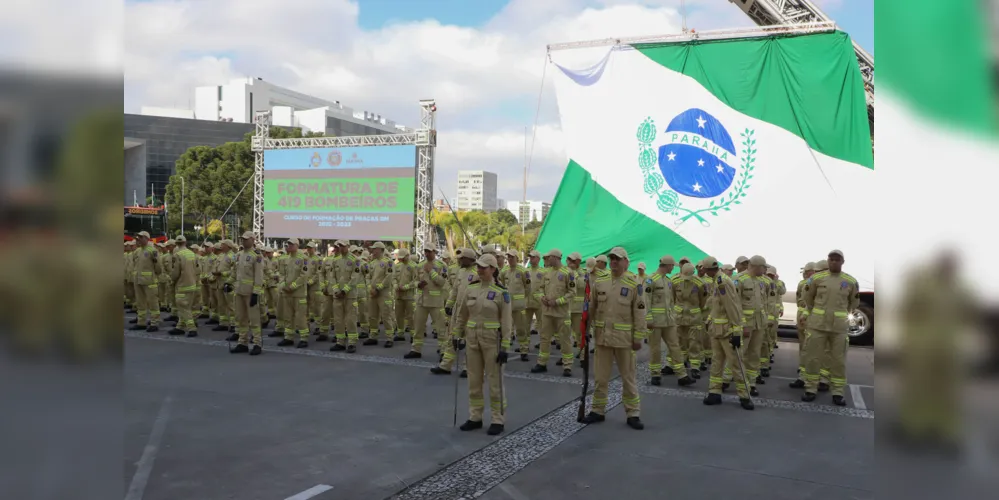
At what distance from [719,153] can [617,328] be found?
Answer: 28.6 ft

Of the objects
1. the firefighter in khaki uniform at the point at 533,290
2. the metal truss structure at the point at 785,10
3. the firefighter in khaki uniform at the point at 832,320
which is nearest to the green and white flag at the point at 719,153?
the metal truss structure at the point at 785,10

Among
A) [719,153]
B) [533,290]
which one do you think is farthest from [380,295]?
[719,153]

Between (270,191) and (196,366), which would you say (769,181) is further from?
(270,191)

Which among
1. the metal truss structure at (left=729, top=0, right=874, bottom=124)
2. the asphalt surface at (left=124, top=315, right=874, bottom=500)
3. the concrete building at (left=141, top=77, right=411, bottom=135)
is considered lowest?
the asphalt surface at (left=124, top=315, right=874, bottom=500)

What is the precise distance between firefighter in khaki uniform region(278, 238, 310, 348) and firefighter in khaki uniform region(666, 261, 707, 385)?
21.8 feet

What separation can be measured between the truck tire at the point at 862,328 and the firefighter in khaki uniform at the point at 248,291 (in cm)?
1128

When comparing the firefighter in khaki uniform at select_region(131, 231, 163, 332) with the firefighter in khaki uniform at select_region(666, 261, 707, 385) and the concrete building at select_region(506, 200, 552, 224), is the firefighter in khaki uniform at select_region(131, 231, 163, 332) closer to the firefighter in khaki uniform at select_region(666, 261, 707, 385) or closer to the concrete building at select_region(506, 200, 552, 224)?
the firefighter in khaki uniform at select_region(666, 261, 707, 385)

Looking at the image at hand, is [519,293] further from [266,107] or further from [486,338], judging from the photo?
[266,107]

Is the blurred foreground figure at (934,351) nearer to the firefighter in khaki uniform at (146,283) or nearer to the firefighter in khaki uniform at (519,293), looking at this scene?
the firefighter in khaki uniform at (519,293)

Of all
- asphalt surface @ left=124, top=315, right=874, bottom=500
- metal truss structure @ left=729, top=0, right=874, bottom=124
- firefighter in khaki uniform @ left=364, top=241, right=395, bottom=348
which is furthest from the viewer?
metal truss structure @ left=729, top=0, right=874, bottom=124

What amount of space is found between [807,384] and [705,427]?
225 centimetres

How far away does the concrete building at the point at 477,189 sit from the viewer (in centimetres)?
18575

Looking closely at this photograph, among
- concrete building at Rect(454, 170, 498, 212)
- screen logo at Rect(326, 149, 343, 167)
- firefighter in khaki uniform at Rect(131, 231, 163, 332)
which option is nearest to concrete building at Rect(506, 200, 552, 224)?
concrete building at Rect(454, 170, 498, 212)

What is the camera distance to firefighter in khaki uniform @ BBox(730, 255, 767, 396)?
8547 mm
